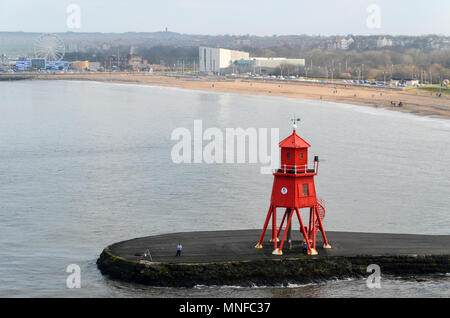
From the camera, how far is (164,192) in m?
31.4

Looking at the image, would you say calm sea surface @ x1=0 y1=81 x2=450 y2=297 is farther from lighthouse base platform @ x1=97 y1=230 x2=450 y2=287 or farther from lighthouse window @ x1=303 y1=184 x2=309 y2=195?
lighthouse window @ x1=303 y1=184 x2=309 y2=195

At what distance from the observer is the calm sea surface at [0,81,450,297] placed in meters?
20.0

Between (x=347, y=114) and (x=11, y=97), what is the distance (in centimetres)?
4790

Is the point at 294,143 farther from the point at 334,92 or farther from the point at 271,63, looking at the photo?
the point at 271,63

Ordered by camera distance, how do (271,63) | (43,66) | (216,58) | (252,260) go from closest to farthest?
(252,260)
(271,63)
(216,58)
(43,66)

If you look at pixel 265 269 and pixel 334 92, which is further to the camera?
pixel 334 92

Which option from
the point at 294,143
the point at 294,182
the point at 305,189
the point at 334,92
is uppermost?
the point at 294,143

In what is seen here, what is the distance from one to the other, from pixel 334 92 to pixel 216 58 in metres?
77.3

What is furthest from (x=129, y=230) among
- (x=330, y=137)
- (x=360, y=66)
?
(x=360, y=66)

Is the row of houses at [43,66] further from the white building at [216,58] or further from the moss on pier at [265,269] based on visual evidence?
the moss on pier at [265,269]

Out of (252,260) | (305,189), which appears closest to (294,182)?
(305,189)

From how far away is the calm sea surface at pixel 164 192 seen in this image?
20.0 meters

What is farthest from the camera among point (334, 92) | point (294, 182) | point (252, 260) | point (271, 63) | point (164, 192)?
point (271, 63)

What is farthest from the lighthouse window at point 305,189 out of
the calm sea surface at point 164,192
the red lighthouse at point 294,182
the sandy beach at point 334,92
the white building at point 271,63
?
the white building at point 271,63
